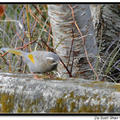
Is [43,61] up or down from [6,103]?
up

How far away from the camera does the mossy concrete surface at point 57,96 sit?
6.99 ft

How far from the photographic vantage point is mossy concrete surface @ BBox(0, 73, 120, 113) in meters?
2.13

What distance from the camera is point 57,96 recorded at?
2191 millimetres

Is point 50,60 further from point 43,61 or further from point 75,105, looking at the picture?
point 75,105

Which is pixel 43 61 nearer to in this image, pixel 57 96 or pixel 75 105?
pixel 57 96

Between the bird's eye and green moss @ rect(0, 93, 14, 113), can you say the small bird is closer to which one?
the bird's eye

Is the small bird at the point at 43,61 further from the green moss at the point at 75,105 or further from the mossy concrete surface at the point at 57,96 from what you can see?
the green moss at the point at 75,105

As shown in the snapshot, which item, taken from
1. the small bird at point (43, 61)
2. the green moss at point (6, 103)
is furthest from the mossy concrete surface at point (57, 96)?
the small bird at point (43, 61)

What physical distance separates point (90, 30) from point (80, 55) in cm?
31

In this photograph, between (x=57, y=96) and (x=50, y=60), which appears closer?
(x=57, y=96)

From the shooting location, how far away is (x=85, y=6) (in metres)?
3.15

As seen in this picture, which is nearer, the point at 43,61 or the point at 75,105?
the point at 75,105

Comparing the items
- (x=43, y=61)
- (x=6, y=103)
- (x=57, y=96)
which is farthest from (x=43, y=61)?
(x=6, y=103)

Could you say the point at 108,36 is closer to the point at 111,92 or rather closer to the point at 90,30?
the point at 90,30
